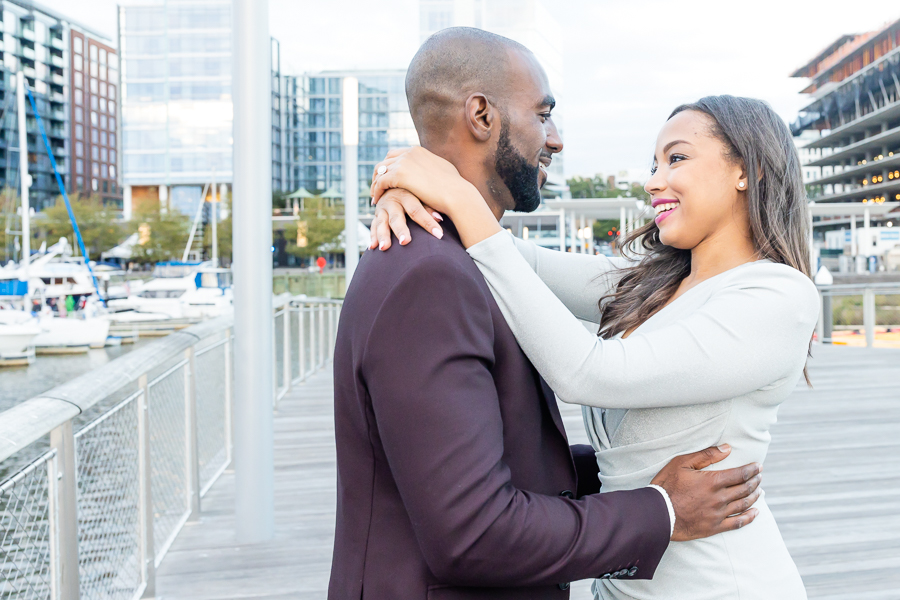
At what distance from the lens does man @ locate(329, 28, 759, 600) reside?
1012 millimetres

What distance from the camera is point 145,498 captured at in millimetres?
3215

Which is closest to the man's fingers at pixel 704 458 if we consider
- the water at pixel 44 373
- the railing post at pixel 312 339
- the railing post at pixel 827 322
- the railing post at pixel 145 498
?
the railing post at pixel 145 498

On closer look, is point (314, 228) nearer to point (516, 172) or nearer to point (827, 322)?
point (827, 322)

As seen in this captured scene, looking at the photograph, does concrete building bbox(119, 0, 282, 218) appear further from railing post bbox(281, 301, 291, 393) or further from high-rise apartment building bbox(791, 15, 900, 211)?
railing post bbox(281, 301, 291, 393)

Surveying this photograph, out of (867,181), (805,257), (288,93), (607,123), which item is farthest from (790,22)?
(805,257)

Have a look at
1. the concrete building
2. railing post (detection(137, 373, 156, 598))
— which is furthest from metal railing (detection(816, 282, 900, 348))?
the concrete building

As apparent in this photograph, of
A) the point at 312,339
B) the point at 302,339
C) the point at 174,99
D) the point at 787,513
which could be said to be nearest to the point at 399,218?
the point at 787,513

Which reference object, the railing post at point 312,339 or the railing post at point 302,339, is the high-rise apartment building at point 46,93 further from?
the railing post at point 302,339

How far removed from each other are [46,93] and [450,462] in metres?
95.5

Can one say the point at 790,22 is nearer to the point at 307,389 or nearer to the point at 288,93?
the point at 288,93

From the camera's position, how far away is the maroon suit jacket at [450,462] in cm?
101

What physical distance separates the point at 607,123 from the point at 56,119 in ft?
199

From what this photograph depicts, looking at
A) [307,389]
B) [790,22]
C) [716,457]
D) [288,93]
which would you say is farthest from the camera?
[790,22]

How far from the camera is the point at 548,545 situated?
3.51 feet
